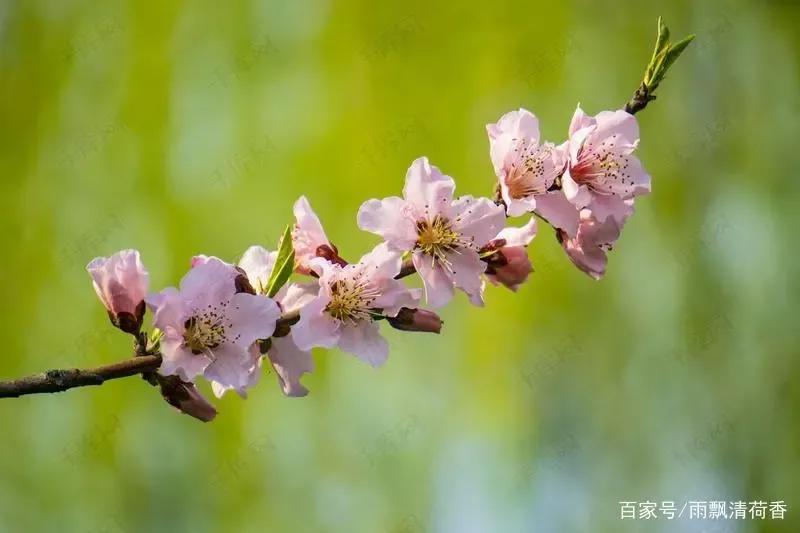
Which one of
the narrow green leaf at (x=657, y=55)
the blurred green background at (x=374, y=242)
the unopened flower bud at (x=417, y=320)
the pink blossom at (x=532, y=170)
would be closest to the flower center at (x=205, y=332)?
the unopened flower bud at (x=417, y=320)

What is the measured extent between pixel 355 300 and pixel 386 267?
3 centimetres

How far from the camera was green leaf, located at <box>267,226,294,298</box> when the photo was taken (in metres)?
0.61

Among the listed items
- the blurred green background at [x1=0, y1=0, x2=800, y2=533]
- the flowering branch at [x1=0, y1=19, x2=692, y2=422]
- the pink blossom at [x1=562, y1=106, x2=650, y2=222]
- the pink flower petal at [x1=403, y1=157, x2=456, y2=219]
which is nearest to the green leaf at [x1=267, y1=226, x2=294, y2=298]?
the flowering branch at [x1=0, y1=19, x2=692, y2=422]

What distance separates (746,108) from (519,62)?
67cm

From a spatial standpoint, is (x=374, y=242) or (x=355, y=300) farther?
(x=374, y=242)

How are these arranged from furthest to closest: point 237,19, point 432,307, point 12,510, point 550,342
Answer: point 237,19 → point 550,342 → point 12,510 → point 432,307

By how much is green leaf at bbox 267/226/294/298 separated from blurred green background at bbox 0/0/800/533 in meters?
1.51

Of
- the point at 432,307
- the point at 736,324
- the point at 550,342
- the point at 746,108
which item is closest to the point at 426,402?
the point at 550,342

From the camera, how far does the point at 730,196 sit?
248cm

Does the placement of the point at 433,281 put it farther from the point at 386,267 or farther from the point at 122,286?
the point at 122,286

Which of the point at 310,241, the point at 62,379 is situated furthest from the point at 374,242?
the point at 62,379

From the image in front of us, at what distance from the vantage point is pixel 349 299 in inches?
25.4

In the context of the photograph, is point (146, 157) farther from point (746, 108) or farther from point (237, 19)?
point (746, 108)

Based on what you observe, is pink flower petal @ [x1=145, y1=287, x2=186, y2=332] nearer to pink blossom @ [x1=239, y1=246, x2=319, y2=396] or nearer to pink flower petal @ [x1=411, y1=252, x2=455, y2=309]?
pink blossom @ [x1=239, y1=246, x2=319, y2=396]
